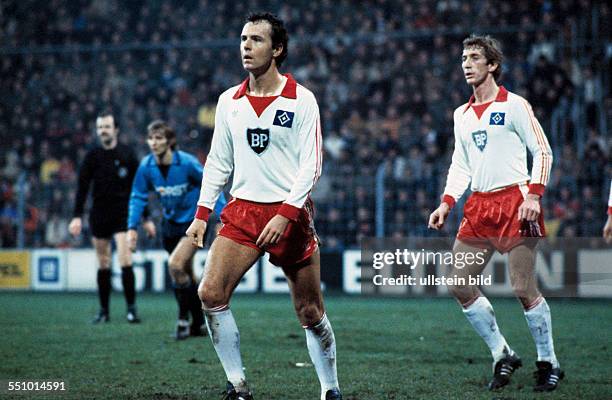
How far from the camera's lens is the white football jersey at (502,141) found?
6309 millimetres

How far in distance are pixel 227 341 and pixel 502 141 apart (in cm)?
256

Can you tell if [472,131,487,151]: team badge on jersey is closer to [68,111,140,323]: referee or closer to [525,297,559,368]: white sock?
[525,297,559,368]: white sock

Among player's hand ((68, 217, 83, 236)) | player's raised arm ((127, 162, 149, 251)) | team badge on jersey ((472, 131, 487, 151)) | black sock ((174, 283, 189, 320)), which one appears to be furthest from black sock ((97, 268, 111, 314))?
team badge on jersey ((472, 131, 487, 151))

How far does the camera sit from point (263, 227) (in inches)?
204

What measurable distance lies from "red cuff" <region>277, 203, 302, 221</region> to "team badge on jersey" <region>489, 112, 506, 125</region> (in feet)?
6.78

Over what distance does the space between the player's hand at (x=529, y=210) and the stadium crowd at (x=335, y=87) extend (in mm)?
8704

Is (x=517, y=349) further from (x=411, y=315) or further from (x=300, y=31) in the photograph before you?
(x=300, y=31)

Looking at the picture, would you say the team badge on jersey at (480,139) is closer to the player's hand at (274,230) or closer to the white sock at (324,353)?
the white sock at (324,353)

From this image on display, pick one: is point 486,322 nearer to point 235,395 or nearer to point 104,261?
point 235,395

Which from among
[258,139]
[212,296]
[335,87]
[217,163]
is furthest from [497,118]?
[335,87]

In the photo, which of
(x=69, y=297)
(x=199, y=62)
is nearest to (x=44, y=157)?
(x=199, y=62)

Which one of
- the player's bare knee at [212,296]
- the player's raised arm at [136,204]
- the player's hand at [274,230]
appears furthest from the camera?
the player's raised arm at [136,204]

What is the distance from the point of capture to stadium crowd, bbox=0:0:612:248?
614 inches

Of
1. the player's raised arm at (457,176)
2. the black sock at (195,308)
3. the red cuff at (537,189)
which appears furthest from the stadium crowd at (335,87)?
the red cuff at (537,189)
